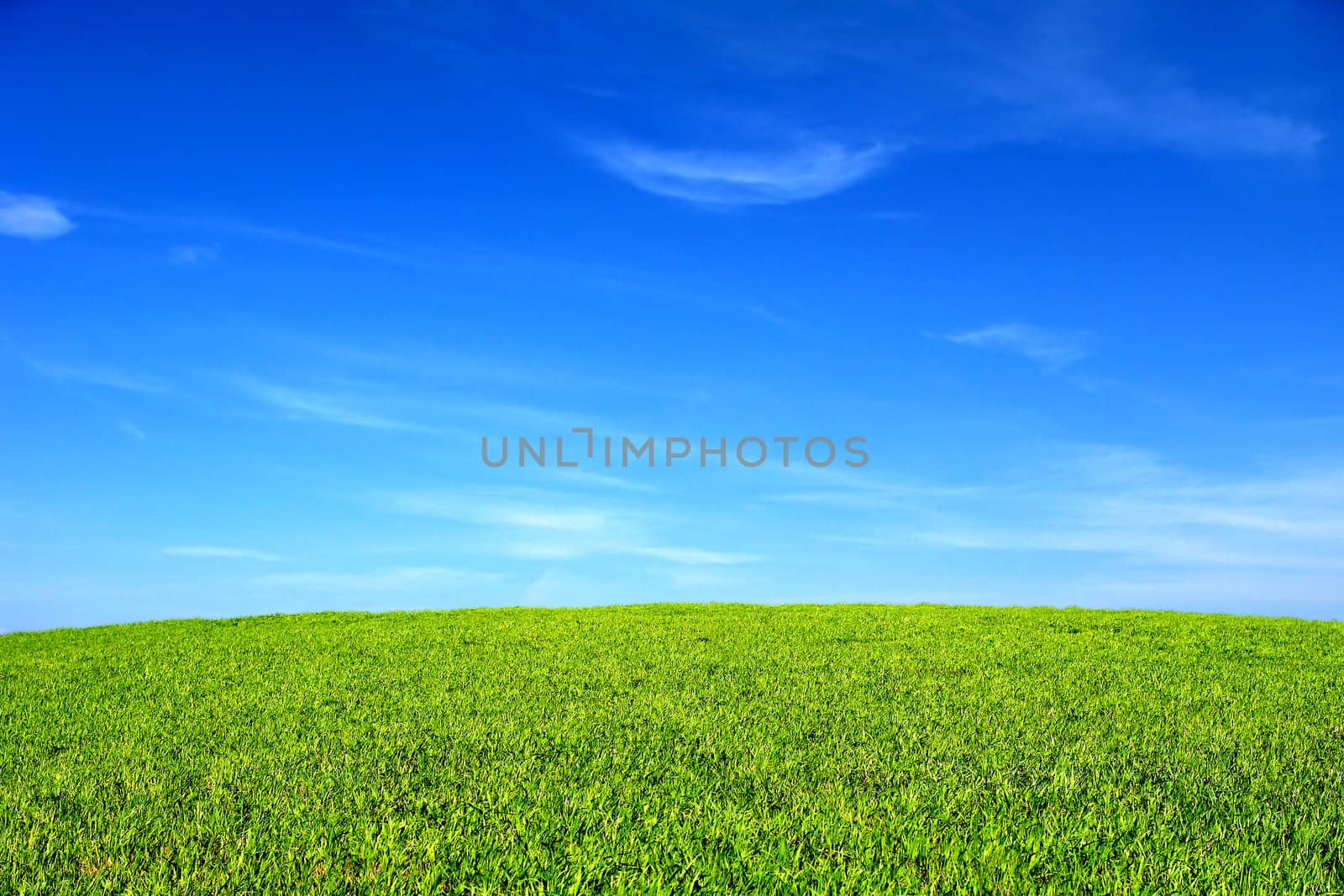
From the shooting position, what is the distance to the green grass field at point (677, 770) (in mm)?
5066

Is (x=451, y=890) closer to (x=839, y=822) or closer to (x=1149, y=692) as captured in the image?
(x=839, y=822)

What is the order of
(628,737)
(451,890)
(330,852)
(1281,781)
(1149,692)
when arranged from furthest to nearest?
1. (1149,692)
2. (628,737)
3. (1281,781)
4. (330,852)
5. (451,890)

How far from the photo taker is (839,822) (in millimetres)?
5672

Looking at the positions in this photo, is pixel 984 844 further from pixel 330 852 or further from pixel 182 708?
pixel 182 708

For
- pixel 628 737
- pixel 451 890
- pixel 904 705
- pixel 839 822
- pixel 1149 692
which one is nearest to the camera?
pixel 451 890

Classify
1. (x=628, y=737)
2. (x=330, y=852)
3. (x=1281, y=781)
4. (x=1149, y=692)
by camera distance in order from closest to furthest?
(x=330, y=852) → (x=1281, y=781) → (x=628, y=737) → (x=1149, y=692)

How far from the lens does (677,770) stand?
6.86m

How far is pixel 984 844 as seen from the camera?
5.34 metres

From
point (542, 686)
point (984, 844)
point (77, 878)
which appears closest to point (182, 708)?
point (542, 686)

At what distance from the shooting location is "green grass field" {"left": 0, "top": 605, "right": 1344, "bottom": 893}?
5.07m

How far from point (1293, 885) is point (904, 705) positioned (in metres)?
4.55

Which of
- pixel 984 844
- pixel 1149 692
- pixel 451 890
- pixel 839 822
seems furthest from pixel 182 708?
pixel 1149 692

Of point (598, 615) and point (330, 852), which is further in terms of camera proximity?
point (598, 615)

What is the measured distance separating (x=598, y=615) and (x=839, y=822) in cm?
1180
